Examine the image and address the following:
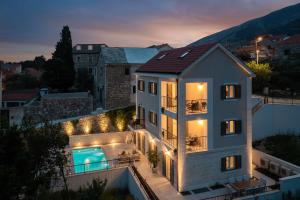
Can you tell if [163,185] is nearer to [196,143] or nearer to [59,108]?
[196,143]

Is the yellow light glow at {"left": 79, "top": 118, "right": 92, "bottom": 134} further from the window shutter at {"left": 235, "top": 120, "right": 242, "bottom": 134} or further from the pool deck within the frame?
the window shutter at {"left": 235, "top": 120, "right": 242, "bottom": 134}

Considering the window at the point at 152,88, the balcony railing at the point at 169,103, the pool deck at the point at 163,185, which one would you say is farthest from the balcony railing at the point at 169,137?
the window at the point at 152,88

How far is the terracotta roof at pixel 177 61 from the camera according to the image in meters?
19.7

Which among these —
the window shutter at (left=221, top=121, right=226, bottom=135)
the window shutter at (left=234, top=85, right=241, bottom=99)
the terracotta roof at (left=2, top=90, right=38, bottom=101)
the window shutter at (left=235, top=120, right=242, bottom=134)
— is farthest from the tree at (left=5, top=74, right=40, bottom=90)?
the window shutter at (left=235, top=120, right=242, bottom=134)

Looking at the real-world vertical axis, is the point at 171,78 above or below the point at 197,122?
above

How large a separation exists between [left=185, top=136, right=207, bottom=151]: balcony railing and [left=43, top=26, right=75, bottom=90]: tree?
30.9 meters

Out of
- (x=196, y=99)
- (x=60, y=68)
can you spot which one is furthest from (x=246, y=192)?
(x=60, y=68)

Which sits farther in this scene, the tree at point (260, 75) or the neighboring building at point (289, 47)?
the neighboring building at point (289, 47)

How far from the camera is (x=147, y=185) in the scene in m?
19.6

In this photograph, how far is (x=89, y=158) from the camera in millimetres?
27688

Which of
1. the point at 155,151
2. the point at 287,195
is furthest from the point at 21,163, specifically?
the point at 287,195

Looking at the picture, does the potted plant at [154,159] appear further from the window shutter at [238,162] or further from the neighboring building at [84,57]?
the neighboring building at [84,57]

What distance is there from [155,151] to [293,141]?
12.9m

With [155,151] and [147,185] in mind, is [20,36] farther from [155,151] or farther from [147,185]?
[147,185]
